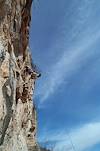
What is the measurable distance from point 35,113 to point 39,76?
7.27m

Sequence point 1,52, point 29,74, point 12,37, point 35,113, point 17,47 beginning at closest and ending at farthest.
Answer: point 1,52
point 12,37
point 17,47
point 29,74
point 35,113

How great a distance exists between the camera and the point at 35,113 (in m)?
39.1

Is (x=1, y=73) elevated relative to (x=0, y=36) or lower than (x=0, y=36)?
lower

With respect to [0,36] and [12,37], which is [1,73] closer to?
[0,36]

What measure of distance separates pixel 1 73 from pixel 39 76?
13.2 m

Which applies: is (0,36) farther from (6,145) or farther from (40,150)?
(40,150)

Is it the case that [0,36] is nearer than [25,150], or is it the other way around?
[0,36]

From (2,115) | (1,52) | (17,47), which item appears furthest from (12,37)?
(2,115)

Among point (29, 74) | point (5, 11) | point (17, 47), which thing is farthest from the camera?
point (29, 74)

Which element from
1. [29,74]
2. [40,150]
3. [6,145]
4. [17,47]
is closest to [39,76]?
[29,74]

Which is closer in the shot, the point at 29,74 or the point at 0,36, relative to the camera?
the point at 0,36

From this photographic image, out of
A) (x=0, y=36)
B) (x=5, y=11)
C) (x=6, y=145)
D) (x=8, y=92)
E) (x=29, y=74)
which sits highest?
(x=29, y=74)

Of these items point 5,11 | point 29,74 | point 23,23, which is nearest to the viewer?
point 5,11

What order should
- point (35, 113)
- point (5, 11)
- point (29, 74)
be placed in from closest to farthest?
point (5, 11) → point (29, 74) → point (35, 113)
